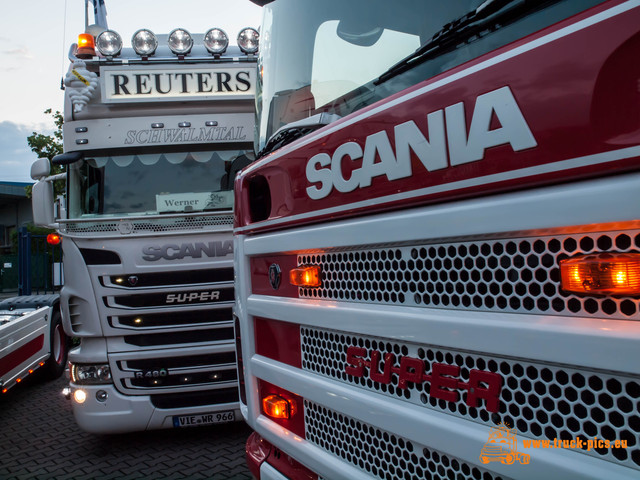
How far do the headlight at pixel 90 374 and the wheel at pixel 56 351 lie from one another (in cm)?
352

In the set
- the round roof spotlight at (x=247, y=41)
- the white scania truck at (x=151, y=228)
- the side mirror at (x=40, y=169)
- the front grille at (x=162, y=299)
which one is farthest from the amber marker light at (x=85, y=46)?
the front grille at (x=162, y=299)

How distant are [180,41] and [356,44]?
11.7ft

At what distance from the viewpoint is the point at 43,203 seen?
17.6ft

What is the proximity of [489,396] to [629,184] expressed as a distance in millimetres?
680

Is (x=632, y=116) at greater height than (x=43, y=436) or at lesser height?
greater

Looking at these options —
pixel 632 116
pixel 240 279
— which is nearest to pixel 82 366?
pixel 240 279

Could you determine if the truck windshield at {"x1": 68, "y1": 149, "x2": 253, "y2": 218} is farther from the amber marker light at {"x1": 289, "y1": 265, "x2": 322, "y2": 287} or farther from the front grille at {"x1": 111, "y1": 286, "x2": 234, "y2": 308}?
the amber marker light at {"x1": 289, "y1": 265, "x2": 322, "y2": 287}

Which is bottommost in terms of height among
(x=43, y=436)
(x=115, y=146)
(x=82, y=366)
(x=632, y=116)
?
(x=43, y=436)

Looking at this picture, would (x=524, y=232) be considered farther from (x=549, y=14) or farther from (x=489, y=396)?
(x=549, y=14)

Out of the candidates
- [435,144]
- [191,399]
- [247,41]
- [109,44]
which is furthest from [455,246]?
[109,44]

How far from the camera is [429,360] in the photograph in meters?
1.66

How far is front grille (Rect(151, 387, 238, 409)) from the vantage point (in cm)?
474

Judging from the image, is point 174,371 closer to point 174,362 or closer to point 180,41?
point 174,362

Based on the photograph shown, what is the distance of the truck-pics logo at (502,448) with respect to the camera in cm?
136
